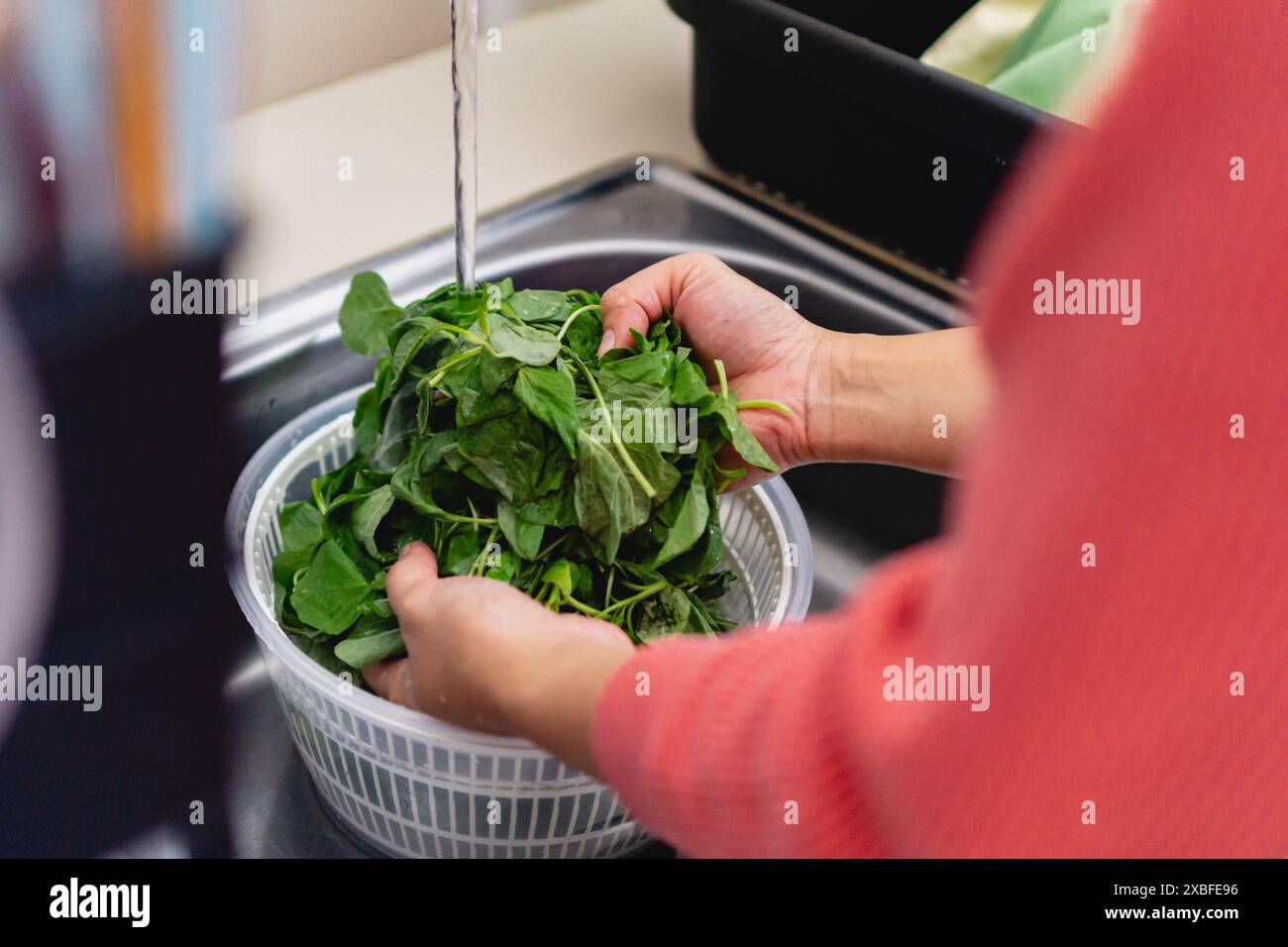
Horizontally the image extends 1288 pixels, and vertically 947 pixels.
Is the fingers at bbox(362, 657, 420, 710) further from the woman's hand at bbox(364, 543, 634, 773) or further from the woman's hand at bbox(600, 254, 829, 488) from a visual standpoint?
the woman's hand at bbox(600, 254, 829, 488)

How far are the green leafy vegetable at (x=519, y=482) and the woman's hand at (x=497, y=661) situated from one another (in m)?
0.04

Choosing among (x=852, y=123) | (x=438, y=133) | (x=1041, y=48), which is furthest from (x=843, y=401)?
(x=438, y=133)

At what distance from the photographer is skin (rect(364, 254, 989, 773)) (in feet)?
1.67

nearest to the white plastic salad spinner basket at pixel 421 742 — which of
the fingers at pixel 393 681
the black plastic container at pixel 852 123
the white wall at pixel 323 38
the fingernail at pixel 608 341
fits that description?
the fingers at pixel 393 681

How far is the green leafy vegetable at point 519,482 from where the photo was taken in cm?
59

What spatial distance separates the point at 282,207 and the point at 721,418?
0.45 m

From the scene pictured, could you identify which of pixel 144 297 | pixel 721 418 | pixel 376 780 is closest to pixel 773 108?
pixel 721 418

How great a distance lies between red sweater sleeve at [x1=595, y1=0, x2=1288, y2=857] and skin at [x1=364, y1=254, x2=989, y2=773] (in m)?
0.16

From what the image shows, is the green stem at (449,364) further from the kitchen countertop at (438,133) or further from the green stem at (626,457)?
the kitchen countertop at (438,133)

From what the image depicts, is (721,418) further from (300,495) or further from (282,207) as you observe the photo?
(282,207)

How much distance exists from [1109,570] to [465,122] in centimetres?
48

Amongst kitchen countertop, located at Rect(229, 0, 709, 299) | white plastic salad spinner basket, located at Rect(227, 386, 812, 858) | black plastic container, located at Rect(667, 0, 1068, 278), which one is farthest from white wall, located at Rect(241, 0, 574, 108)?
white plastic salad spinner basket, located at Rect(227, 386, 812, 858)

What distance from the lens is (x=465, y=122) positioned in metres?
0.65
